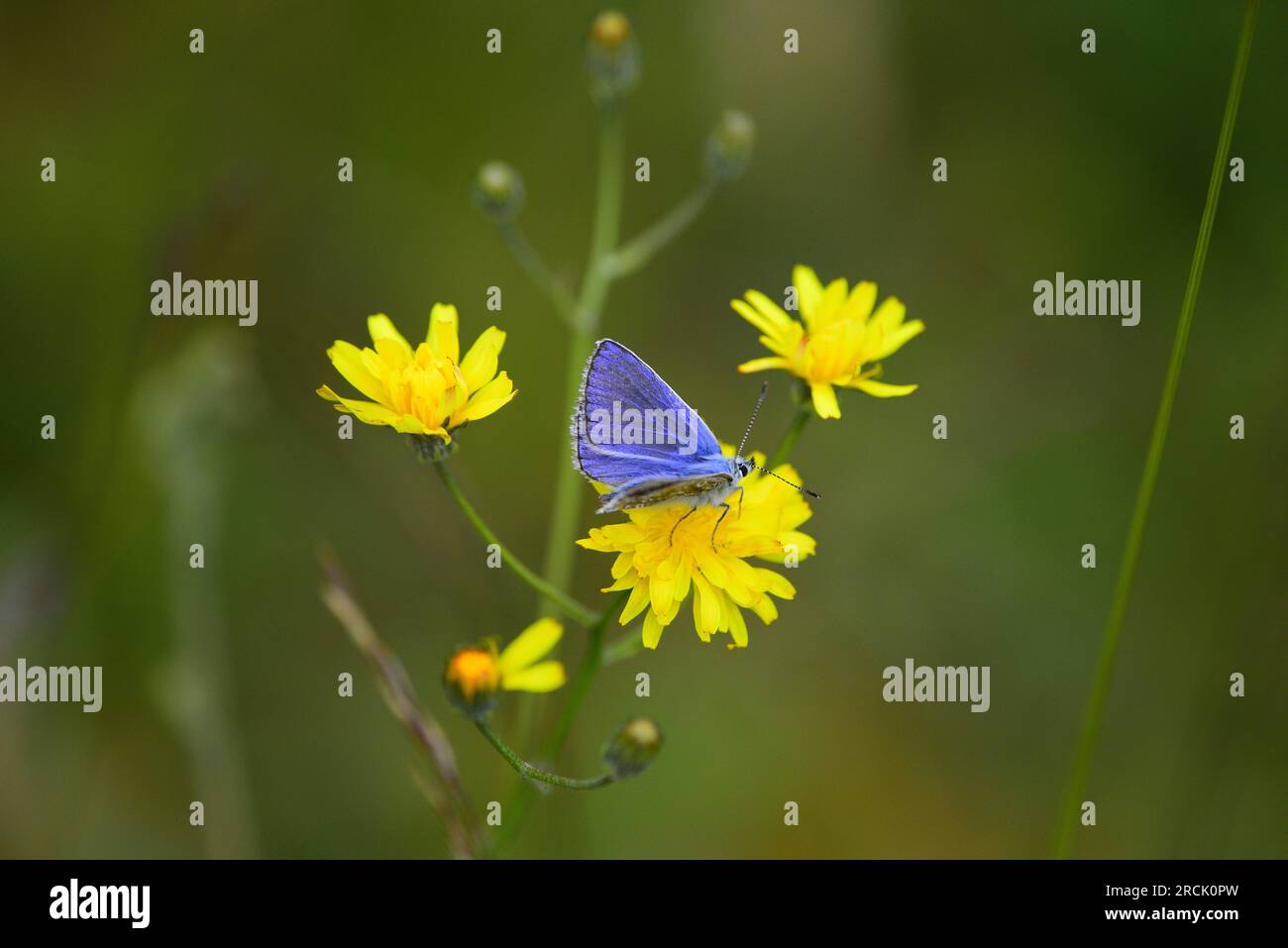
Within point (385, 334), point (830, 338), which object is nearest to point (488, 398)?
point (385, 334)

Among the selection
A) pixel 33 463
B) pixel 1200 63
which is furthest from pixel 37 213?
pixel 1200 63

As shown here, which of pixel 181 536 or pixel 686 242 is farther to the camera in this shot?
pixel 686 242

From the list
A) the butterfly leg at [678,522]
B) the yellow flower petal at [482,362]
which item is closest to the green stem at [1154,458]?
the butterfly leg at [678,522]

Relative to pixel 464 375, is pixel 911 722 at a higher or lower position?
lower

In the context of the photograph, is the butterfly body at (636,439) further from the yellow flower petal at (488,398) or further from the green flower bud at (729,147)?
the green flower bud at (729,147)

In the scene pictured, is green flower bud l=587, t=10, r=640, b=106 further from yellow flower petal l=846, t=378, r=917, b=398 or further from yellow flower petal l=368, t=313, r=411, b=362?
yellow flower petal l=846, t=378, r=917, b=398
